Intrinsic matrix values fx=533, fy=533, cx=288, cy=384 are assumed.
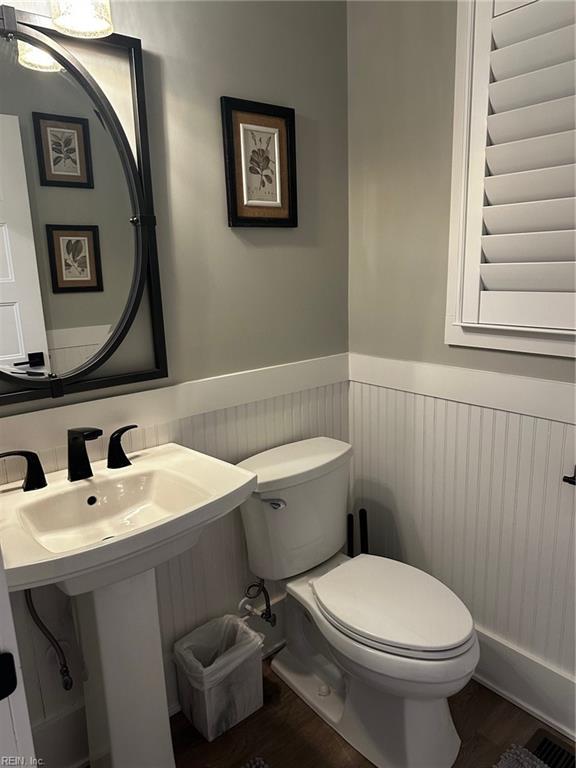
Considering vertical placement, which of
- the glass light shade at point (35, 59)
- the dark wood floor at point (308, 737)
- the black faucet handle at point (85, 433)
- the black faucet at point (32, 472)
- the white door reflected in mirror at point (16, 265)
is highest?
the glass light shade at point (35, 59)

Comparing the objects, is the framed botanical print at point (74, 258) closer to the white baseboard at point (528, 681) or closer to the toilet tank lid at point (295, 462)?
the toilet tank lid at point (295, 462)

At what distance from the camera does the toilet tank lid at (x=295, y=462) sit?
1.62 metres

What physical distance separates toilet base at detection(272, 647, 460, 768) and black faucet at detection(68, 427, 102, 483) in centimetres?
100

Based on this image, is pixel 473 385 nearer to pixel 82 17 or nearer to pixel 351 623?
pixel 351 623

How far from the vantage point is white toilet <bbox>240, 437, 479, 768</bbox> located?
1.35 m

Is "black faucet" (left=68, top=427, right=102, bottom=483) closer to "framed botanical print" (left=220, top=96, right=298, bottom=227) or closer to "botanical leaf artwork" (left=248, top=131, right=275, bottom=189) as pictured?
"framed botanical print" (left=220, top=96, right=298, bottom=227)

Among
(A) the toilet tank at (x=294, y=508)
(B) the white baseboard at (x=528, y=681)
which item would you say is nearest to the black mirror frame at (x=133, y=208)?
(A) the toilet tank at (x=294, y=508)

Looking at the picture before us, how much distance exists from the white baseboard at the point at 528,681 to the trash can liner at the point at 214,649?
0.77 m

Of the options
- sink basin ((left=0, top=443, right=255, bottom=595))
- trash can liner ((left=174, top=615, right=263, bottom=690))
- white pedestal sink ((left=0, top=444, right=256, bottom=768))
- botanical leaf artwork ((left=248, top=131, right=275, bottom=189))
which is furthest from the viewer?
botanical leaf artwork ((left=248, top=131, right=275, bottom=189))

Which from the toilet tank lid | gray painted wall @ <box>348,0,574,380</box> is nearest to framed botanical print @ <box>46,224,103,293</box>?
the toilet tank lid

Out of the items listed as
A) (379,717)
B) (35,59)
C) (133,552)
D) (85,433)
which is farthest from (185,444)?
(35,59)

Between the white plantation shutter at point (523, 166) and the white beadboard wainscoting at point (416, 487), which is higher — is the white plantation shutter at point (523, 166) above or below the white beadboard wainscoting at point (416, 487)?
above

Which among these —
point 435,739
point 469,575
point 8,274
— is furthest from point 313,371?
point 435,739

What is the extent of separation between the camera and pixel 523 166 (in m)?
1.45
